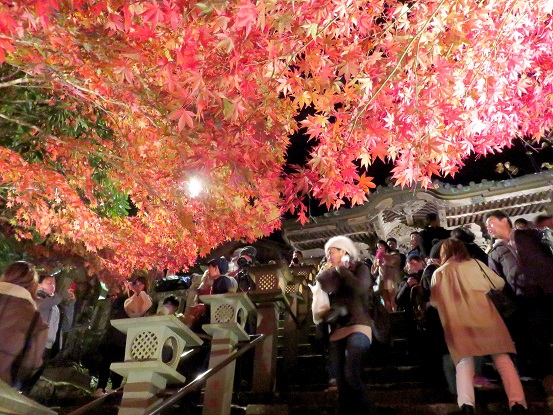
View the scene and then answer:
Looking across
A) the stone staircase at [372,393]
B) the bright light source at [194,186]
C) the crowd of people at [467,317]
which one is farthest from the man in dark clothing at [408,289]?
the bright light source at [194,186]

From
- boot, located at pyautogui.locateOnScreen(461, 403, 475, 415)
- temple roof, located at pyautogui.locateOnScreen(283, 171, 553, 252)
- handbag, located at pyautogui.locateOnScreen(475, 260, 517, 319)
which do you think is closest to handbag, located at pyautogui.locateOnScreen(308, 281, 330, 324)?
boot, located at pyautogui.locateOnScreen(461, 403, 475, 415)

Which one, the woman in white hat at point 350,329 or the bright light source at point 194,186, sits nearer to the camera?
the woman in white hat at point 350,329

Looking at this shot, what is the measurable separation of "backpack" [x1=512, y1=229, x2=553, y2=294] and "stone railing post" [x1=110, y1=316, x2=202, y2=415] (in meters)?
4.06

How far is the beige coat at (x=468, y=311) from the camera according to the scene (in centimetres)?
462

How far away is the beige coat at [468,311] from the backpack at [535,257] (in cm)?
42

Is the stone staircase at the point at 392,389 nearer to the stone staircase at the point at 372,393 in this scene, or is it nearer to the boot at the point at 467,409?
the stone staircase at the point at 372,393

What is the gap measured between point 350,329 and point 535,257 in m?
2.42

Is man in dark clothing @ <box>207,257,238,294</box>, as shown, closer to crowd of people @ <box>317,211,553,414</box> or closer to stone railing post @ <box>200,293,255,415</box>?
stone railing post @ <box>200,293,255,415</box>

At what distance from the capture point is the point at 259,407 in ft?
17.8

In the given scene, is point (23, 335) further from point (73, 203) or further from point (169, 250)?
point (169, 250)

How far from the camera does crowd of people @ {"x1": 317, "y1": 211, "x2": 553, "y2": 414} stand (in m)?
4.59

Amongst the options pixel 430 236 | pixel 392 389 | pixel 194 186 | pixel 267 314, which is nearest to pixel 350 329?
pixel 392 389

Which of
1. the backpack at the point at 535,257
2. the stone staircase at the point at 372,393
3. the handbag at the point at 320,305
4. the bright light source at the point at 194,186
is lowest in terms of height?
the stone staircase at the point at 372,393

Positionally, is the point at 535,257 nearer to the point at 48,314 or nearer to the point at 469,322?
the point at 469,322
